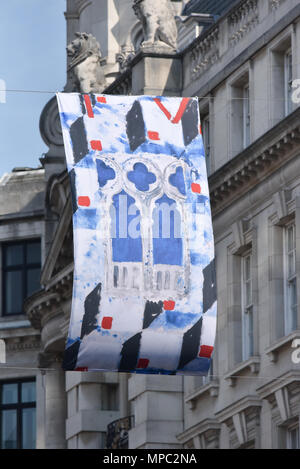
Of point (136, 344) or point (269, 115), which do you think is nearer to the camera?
point (136, 344)

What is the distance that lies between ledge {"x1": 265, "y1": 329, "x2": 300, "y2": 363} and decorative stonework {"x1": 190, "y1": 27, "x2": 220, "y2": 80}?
9.41m

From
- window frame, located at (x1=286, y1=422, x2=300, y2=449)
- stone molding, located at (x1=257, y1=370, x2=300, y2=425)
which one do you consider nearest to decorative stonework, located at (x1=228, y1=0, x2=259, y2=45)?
stone molding, located at (x1=257, y1=370, x2=300, y2=425)

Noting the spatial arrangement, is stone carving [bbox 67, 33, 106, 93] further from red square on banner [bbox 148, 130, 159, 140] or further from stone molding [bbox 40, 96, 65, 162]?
red square on banner [bbox 148, 130, 159, 140]

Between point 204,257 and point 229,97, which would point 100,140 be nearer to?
point 204,257

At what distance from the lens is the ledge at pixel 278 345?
183ft

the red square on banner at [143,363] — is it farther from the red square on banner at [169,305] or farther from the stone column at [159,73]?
the stone column at [159,73]

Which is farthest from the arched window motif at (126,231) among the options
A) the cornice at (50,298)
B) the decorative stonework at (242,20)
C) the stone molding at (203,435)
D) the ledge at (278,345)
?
the cornice at (50,298)

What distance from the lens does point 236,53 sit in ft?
202

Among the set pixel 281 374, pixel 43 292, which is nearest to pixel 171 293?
pixel 281 374

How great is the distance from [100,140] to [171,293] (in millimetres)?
3695

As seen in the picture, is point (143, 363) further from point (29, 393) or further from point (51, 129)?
point (29, 393)

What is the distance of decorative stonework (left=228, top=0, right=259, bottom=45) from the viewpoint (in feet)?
200
